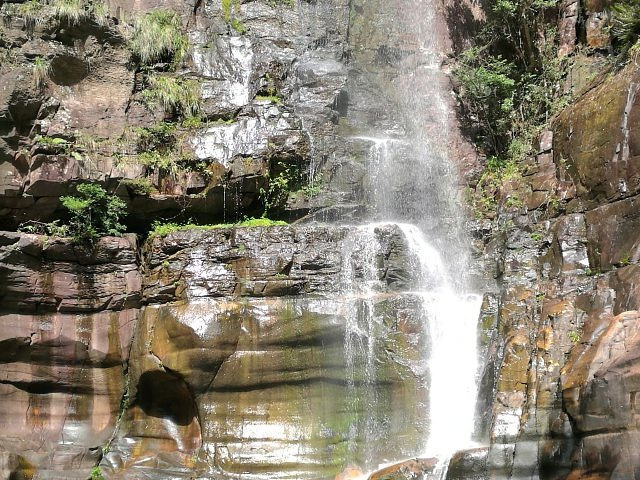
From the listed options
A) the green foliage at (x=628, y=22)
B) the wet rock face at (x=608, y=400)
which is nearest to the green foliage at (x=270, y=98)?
the green foliage at (x=628, y=22)

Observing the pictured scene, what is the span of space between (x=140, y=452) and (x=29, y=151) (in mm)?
6433

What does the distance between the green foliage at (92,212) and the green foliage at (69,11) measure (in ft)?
14.2

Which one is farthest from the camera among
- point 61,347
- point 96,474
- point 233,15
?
point 233,15

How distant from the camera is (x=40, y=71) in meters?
13.6

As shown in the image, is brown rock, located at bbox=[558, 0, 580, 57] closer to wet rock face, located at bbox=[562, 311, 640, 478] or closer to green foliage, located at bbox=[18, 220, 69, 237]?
wet rock face, located at bbox=[562, 311, 640, 478]

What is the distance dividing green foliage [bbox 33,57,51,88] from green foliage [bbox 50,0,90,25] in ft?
4.07

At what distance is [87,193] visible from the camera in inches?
503

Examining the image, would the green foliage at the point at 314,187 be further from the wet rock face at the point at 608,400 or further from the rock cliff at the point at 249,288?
the wet rock face at the point at 608,400

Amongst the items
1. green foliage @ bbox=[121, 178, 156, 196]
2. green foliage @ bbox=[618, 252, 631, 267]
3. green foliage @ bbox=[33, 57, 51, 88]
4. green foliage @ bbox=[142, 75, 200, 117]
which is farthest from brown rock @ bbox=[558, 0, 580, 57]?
green foliage @ bbox=[33, 57, 51, 88]

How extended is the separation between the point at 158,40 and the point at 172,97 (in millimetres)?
1828

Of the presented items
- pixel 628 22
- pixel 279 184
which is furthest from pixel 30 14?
pixel 628 22

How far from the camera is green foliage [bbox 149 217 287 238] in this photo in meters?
12.6

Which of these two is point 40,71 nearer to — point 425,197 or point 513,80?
point 425,197

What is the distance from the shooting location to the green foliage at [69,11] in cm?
1426
